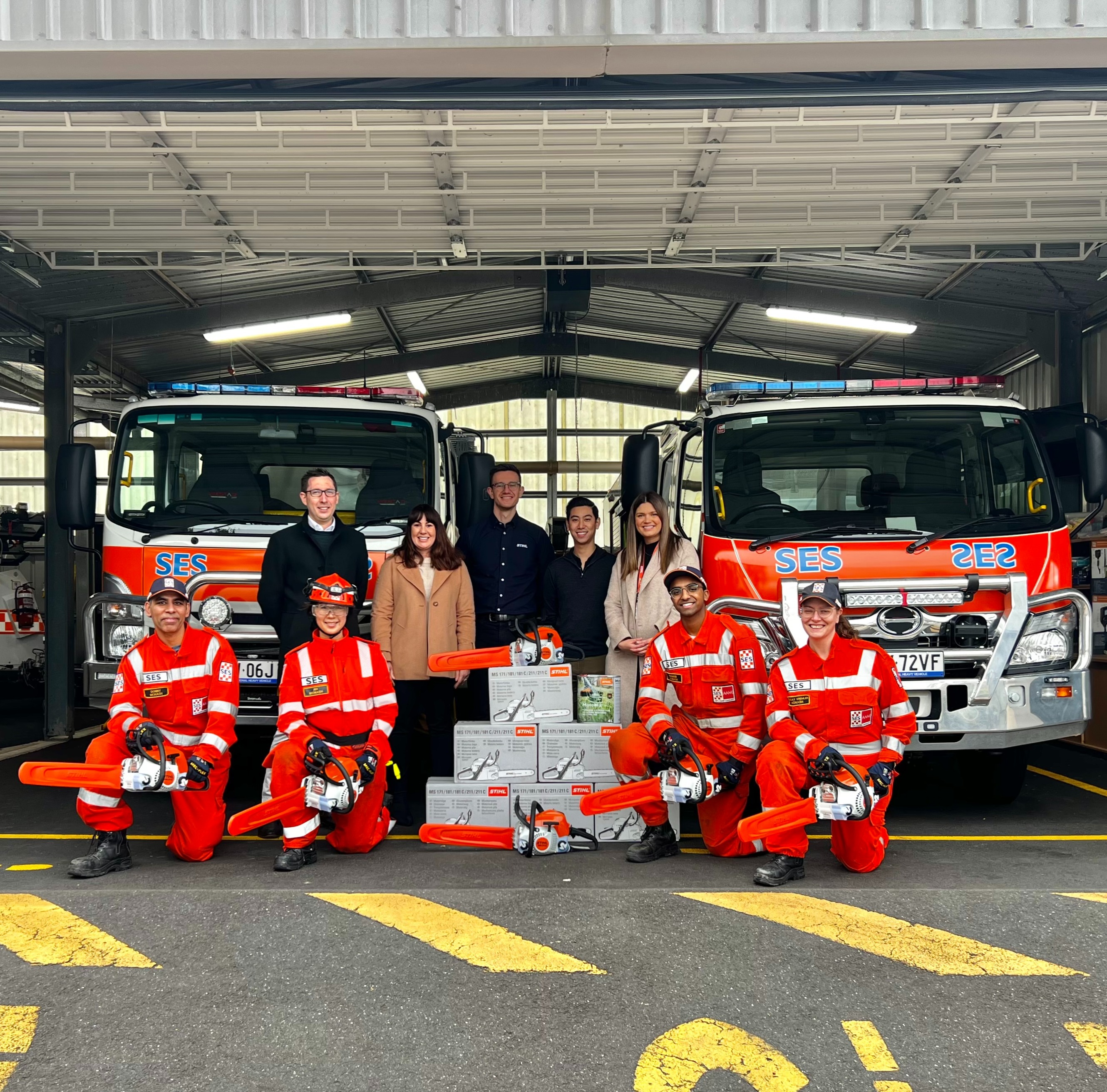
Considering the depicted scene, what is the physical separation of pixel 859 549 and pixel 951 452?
3.11ft

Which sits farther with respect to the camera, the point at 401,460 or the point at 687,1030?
the point at 401,460

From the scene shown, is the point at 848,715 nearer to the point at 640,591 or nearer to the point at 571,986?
the point at 640,591

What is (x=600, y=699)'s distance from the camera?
6254 millimetres

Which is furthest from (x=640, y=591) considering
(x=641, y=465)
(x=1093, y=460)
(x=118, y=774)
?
(x=118, y=774)

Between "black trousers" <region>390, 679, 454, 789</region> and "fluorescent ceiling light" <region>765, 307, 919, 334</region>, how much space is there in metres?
6.64

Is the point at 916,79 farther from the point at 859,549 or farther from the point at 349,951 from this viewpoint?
the point at 349,951

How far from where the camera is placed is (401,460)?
738 centimetres

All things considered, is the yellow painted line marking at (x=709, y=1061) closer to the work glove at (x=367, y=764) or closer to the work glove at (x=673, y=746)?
the work glove at (x=673, y=746)

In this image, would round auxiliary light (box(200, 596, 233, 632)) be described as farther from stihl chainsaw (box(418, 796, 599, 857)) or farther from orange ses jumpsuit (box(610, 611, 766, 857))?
orange ses jumpsuit (box(610, 611, 766, 857))

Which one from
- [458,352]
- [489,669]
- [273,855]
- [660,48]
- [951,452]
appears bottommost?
[273,855]

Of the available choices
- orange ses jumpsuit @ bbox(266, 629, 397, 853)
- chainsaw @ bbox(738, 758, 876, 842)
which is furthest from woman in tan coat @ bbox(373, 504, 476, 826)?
chainsaw @ bbox(738, 758, 876, 842)

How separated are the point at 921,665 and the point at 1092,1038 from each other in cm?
282

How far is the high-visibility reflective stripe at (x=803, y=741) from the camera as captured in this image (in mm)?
5326

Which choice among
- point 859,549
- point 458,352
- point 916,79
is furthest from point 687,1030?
point 458,352
